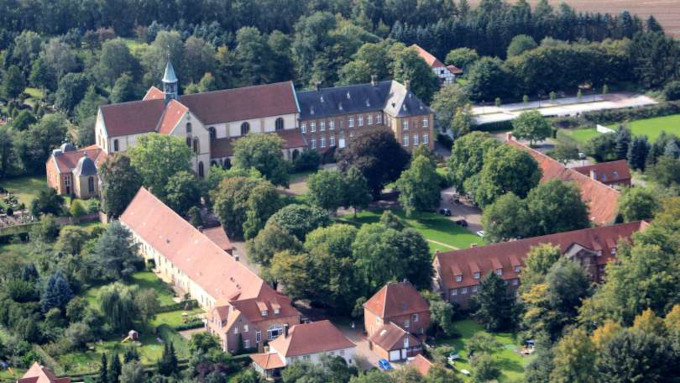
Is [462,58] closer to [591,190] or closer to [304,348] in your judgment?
[591,190]

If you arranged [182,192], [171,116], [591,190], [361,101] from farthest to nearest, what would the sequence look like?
[361,101], [171,116], [591,190], [182,192]

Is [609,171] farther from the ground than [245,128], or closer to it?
closer to it

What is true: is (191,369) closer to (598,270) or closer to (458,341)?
(458,341)

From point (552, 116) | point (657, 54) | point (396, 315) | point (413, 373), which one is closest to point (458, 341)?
point (396, 315)

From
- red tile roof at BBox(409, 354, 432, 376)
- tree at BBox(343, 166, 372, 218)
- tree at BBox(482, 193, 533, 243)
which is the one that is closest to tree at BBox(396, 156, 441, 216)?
tree at BBox(343, 166, 372, 218)

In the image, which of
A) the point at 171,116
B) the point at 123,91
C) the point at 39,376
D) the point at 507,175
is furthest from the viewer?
the point at 123,91

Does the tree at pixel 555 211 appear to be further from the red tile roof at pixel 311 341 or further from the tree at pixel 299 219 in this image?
the red tile roof at pixel 311 341

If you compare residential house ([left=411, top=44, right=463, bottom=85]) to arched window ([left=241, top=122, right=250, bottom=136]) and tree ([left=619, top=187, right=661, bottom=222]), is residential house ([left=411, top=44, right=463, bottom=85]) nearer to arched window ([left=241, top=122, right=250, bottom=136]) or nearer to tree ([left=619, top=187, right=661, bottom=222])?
arched window ([left=241, top=122, right=250, bottom=136])

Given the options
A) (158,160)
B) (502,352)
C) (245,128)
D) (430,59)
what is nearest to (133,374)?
(502,352)
